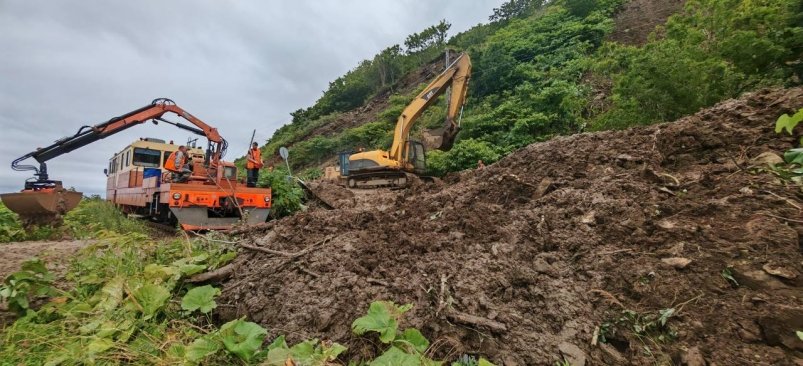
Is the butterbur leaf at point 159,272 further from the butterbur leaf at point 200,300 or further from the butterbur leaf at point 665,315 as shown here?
the butterbur leaf at point 665,315

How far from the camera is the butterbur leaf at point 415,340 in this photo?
1.79 m

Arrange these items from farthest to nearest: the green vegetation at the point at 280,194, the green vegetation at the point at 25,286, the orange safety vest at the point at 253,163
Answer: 1. the green vegetation at the point at 280,194
2. the orange safety vest at the point at 253,163
3. the green vegetation at the point at 25,286

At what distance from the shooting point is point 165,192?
22.7ft

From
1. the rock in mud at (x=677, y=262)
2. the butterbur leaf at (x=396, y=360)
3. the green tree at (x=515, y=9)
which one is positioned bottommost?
the butterbur leaf at (x=396, y=360)

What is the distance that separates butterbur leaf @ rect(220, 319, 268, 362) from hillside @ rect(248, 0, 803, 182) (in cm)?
837

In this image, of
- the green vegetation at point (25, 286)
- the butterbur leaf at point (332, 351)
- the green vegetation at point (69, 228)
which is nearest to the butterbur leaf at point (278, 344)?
the butterbur leaf at point (332, 351)

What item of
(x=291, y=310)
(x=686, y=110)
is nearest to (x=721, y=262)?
(x=291, y=310)

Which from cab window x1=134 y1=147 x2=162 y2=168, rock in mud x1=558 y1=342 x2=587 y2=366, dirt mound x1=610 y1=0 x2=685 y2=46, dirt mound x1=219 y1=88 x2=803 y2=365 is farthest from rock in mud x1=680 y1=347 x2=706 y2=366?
dirt mound x1=610 y1=0 x2=685 y2=46

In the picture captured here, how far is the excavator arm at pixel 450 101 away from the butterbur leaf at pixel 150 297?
31.0ft

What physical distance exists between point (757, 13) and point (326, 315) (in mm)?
9944

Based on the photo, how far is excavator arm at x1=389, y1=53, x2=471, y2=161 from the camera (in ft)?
36.9

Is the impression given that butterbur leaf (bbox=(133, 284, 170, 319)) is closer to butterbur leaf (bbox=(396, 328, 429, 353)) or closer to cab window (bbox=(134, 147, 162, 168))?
butterbur leaf (bbox=(396, 328, 429, 353))

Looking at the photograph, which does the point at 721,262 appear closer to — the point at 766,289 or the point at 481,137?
the point at 766,289

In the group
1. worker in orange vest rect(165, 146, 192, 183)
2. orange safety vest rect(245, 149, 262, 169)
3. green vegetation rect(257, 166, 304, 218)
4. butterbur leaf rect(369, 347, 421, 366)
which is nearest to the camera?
butterbur leaf rect(369, 347, 421, 366)
